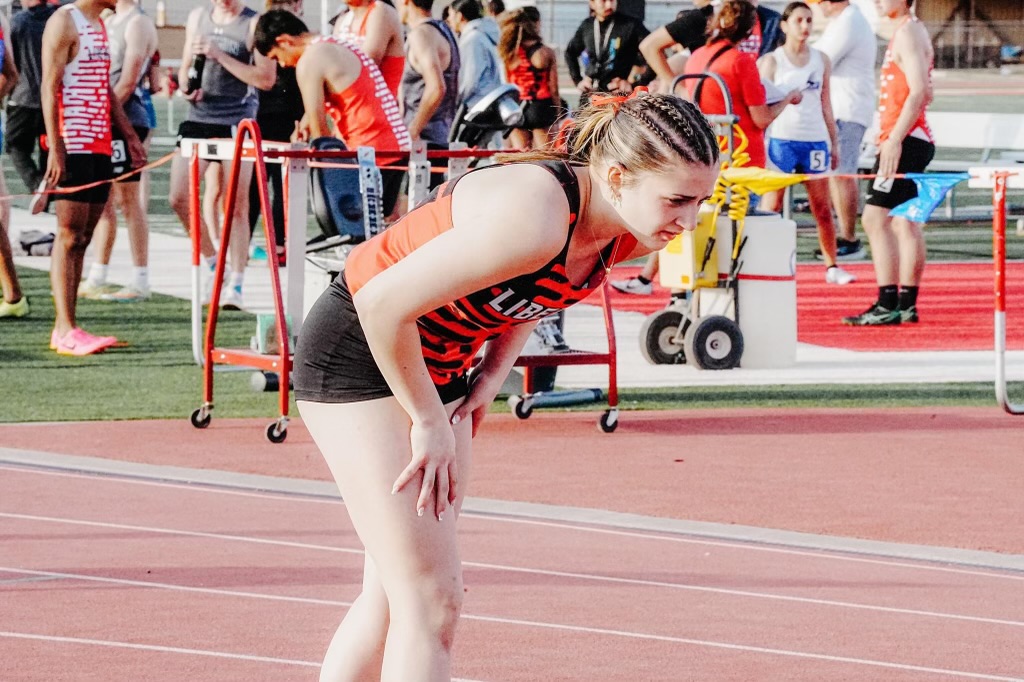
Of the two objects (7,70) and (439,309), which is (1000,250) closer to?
(439,309)

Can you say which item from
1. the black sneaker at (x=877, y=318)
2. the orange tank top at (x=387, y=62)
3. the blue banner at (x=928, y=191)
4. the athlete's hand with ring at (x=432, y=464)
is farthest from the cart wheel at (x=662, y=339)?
the athlete's hand with ring at (x=432, y=464)

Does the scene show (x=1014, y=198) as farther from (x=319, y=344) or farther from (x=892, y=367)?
(x=319, y=344)

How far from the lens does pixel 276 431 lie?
7.85m

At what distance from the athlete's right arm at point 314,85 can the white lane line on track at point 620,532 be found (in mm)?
2634

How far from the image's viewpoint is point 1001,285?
28.2ft

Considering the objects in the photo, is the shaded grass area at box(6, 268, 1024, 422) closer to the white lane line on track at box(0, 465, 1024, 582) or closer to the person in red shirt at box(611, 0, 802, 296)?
the white lane line on track at box(0, 465, 1024, 582)

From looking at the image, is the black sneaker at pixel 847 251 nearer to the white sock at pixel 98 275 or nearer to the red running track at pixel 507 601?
the white sock at pixel 98 275

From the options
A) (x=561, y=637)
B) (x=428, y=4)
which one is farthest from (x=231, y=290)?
(x=561, y=637)

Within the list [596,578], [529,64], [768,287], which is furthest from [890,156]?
[596,578]

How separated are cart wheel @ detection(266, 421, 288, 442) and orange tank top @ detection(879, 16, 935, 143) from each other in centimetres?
482

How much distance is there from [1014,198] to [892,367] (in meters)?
11.7

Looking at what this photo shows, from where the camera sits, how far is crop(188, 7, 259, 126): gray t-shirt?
39.8 ft

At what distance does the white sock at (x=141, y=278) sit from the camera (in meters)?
12.4

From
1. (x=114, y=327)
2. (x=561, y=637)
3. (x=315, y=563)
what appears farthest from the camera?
(x=114, y=327)
